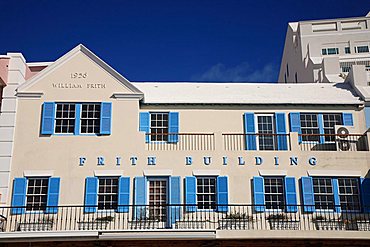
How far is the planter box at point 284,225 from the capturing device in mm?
22297

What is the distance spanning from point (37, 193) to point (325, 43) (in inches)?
1106

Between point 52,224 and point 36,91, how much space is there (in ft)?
19.9

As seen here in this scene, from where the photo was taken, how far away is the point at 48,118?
2386 centimetres

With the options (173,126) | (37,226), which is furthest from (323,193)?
(37,226)

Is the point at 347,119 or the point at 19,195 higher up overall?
the point at 347,119

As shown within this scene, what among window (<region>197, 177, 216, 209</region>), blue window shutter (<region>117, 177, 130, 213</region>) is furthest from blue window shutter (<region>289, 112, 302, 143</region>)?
blue window shutter (<region>117, 177, 130, 213</region>)

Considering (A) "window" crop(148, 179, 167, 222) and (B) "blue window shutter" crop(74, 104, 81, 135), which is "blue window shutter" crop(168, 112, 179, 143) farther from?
(B) "blue window shutter" crop(74, 104, 81, 135)

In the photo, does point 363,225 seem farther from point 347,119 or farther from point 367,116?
point 367,116

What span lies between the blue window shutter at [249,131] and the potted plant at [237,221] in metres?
3.39

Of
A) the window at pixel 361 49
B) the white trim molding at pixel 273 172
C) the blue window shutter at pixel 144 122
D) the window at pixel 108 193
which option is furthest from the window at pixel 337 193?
the window at pixel 361 49

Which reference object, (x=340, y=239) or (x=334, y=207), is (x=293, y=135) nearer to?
(x=334, y=207)

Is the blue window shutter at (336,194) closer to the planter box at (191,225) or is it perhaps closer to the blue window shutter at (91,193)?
the planter box at (191,225)

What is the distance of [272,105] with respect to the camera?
25.5 m

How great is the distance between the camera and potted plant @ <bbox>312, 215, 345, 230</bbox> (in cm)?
2223
